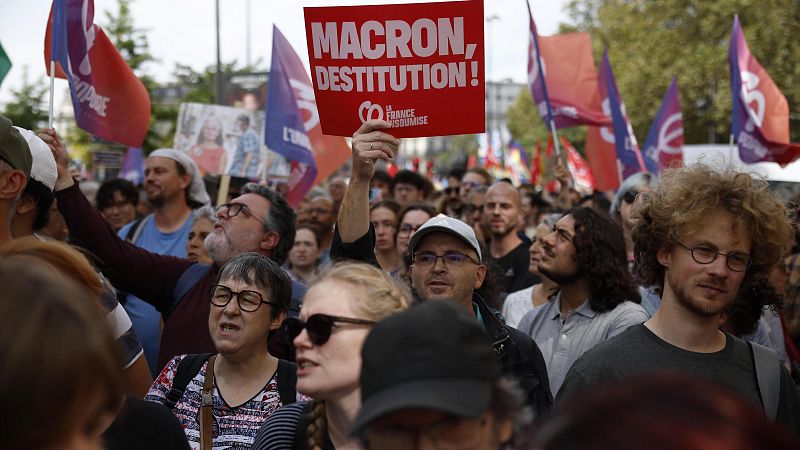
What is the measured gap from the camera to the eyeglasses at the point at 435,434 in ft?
5.54

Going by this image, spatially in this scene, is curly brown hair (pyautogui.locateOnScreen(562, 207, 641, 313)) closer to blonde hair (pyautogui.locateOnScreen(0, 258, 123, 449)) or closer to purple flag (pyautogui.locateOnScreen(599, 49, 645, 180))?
blonde hair (pyautogui.locateOnScreen(0, 258, 123, 449))

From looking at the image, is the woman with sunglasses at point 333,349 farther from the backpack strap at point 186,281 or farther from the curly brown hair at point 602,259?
the curly brown hair at point 602,259

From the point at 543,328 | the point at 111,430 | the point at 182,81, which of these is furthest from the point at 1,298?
the point at 182,81

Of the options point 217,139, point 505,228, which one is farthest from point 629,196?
point 217,139

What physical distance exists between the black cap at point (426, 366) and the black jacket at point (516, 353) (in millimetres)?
2059

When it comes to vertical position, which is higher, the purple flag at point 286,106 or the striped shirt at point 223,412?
the purple flag at point 286,106

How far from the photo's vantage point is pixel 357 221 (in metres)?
3.89

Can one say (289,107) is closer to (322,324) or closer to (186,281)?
(186,281)

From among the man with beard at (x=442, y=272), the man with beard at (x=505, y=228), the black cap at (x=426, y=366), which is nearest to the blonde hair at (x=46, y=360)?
the black cap at (x=426, y=366)

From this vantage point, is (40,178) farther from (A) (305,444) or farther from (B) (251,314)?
(A) (305,444)

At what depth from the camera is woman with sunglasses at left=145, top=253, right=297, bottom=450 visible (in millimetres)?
3562

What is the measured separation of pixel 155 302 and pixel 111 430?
7.38 feet

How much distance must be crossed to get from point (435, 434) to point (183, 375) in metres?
2.20

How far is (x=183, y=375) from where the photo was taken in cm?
369
